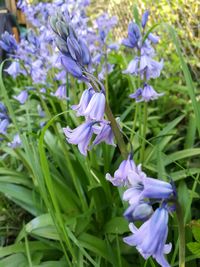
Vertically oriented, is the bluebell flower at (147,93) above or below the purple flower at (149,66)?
below

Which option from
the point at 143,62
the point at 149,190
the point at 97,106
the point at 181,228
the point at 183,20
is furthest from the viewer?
the point at 183,20

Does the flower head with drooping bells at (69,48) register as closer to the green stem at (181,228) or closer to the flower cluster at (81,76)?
the flower cluster at (81,76)

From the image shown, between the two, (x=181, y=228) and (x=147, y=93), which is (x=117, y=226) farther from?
(x=181, y=228)

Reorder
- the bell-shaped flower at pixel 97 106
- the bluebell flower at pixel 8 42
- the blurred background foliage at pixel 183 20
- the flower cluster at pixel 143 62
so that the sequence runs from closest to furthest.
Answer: the bell-shaped flower at pixel 97 106
the flower cluster at pixel 143 62
the bluebell flower at pixel 8 42
the blurred background foliage at pixel 183 20

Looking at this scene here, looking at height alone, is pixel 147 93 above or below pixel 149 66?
below

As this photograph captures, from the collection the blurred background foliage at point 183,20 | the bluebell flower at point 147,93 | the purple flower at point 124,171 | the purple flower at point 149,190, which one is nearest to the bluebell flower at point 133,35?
the bluebell flower at point 147,93

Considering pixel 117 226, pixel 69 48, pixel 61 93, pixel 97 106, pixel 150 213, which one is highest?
pixel 69 48

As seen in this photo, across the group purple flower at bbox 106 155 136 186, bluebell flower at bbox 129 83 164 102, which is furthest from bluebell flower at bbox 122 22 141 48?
purple flower at bbox 106 155 136 186

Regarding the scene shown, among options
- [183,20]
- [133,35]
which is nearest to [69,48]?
[133,35]

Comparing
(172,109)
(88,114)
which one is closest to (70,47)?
(88,114)
